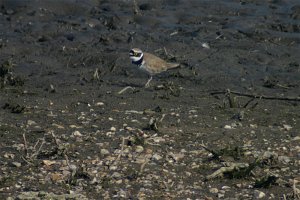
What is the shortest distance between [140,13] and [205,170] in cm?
788

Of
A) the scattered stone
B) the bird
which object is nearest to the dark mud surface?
the scattered stone

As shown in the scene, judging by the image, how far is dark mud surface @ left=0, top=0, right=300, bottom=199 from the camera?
7.73 m

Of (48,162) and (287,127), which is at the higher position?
(287,127)

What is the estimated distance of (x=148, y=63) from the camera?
11750 mm

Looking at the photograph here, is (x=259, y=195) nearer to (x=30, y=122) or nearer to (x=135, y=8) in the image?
(x=30, y=122)

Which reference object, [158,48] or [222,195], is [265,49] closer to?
[158,48]

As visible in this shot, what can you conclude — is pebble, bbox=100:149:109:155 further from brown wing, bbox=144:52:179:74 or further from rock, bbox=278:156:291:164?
brown wing, bbox=144:52:179:74

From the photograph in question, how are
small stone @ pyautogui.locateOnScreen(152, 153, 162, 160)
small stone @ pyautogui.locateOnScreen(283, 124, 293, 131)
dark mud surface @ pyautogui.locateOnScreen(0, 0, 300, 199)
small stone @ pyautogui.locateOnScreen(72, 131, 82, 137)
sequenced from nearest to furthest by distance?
1. dark mud surface @ pyautogui.locateOnScreen(0, 0, 300, 199)
2. small stone @ pyautogui.locateOnScreen(152, 153, 162, 160)
3. small stone @ pyautogui.locateOnScreen(72, 131, 82, 137)
4. small stone @ pyautogui.locateOnScreen(283, 124, 293, 131)

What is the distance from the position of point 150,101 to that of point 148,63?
4.03 ft

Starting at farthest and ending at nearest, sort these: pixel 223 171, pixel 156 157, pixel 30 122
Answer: pixel 30 122 → pixel 156 157 → pixel 223 171

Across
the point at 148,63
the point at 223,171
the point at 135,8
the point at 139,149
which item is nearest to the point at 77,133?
the point at 139,149

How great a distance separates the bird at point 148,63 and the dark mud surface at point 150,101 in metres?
0.21

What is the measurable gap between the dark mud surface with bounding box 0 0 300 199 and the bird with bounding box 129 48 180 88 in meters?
0.21

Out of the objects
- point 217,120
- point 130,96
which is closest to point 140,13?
point 130,96
